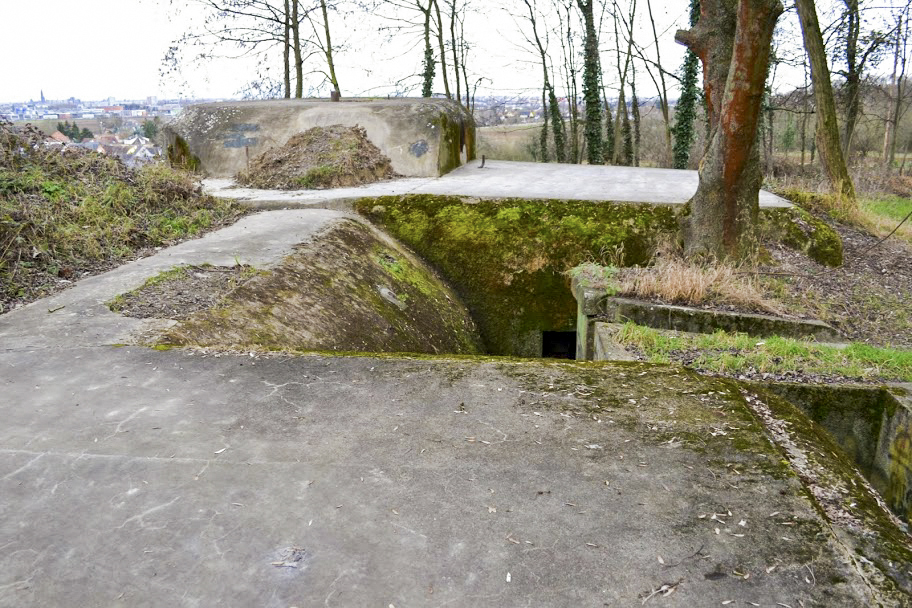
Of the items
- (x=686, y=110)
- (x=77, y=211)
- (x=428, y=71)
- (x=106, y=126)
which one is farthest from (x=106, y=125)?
(x=686, y=110)

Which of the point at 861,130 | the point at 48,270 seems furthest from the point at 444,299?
the point at 861,130

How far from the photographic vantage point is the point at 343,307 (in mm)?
5938

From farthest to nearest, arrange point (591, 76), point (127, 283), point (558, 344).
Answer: point (591, 76)
point (558, 344)
point (127, 283)

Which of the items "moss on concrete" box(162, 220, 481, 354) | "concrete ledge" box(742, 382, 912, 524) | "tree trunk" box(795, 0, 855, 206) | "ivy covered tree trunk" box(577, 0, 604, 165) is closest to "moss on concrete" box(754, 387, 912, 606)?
"concrete ledge" box(742, 382, 912, 524)

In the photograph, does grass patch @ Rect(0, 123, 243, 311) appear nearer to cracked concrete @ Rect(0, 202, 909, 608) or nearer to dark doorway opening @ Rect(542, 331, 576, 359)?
cracked concrete @ Rect(0, 202, 909, 608)

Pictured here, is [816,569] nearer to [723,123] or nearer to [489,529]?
[489,529]

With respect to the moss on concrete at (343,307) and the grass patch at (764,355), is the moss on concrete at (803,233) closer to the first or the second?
the grass patch at (764,355)

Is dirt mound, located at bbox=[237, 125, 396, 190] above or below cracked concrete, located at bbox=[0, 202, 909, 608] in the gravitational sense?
above

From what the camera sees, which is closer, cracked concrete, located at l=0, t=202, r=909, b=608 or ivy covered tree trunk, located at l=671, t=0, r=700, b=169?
cracked concrete, located at l=0, t=202, r=909, b=608

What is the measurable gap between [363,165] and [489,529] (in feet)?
29.8

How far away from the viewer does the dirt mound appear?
10172 mm

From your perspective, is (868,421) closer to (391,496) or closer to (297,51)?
(391,496)

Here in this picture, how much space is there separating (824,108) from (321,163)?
7.91 meters

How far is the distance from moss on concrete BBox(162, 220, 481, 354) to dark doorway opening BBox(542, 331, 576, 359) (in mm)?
1089
